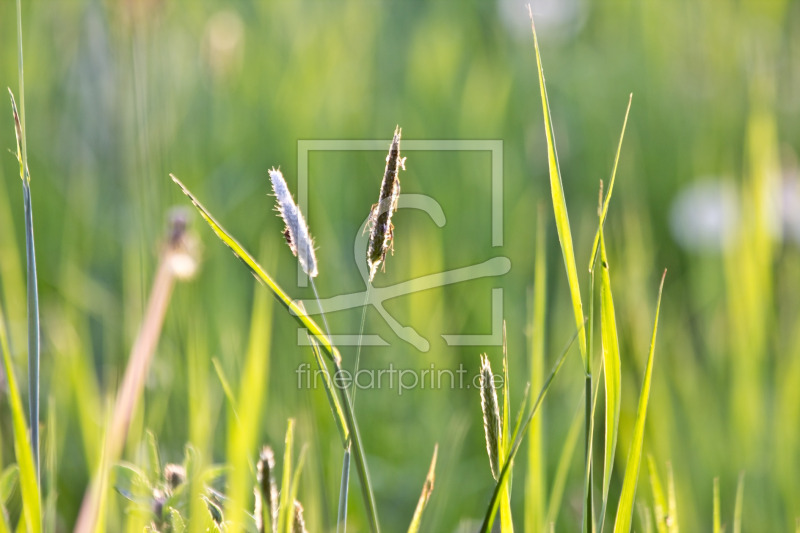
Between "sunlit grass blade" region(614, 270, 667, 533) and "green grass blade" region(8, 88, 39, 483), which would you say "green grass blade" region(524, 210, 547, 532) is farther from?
A: "green grass blade" region(8, 88, 39, 483)

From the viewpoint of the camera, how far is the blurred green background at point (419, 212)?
91 cm

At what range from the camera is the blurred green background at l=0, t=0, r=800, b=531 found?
91cm

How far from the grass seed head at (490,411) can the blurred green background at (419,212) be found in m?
0.26

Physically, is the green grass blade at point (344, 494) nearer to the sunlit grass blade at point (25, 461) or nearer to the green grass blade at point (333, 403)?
the green grass blade at point (333, 403)

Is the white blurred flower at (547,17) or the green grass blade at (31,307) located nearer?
the green grass blade at (31,307)

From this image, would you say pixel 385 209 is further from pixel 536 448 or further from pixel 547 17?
pixel 547 17

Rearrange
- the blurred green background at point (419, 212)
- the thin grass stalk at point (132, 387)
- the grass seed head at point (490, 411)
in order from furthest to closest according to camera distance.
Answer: the blurred green background at point (419, 212) → the thin grass stalk at point (132, 387) → the grass seed head at point (490, 411)

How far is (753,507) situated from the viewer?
855 millimetres

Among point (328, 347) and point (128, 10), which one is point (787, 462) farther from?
point (128, 10)

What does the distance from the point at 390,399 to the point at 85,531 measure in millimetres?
522

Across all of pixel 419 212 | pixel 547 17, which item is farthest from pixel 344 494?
pixel 547 17

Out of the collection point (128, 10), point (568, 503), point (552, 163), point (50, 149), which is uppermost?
point (128, 10)

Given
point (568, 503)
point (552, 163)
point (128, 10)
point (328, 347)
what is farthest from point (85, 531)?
point (128, 10)

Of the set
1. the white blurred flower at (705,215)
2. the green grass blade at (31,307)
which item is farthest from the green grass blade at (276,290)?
the white blurred flower at (705,215)
